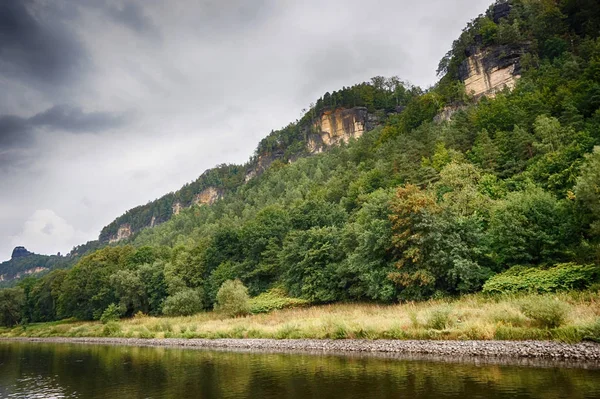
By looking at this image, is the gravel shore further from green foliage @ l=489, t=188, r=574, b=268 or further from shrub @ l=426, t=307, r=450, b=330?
green foliage @ l=489, t=188, r=574, b=268

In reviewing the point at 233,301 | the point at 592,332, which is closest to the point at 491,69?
the point at 233,301

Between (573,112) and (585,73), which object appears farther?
(585,73)

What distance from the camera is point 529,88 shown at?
238ft

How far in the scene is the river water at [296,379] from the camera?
14.8 meters

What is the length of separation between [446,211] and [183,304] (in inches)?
1781

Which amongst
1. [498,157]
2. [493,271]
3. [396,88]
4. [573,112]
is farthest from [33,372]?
[396,88]

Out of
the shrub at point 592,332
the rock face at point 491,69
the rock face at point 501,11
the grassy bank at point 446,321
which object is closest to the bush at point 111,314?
the grassy bank at point 446,321

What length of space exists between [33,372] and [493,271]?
40510 mm

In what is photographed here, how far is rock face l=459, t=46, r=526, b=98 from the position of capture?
92.4m

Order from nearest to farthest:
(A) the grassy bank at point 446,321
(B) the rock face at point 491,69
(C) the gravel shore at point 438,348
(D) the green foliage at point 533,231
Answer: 1. (C) the gravel shore at point 438,348
2. (A) the grassy bank at point 446,321
3. (D) the green foliage at point 533,231
4. (B) the rock face at point 491,69

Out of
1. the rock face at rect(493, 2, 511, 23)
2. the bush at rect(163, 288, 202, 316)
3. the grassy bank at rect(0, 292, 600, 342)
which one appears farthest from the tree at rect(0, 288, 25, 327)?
the rock face at rect(493, 2, 511, 23)

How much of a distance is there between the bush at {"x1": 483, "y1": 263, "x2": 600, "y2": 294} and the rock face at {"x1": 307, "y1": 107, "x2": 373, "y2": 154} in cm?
12385

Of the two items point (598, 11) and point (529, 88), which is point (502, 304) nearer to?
point (529, 88)

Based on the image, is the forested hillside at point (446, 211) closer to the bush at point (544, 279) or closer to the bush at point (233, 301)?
the bush at point (544, 279)
